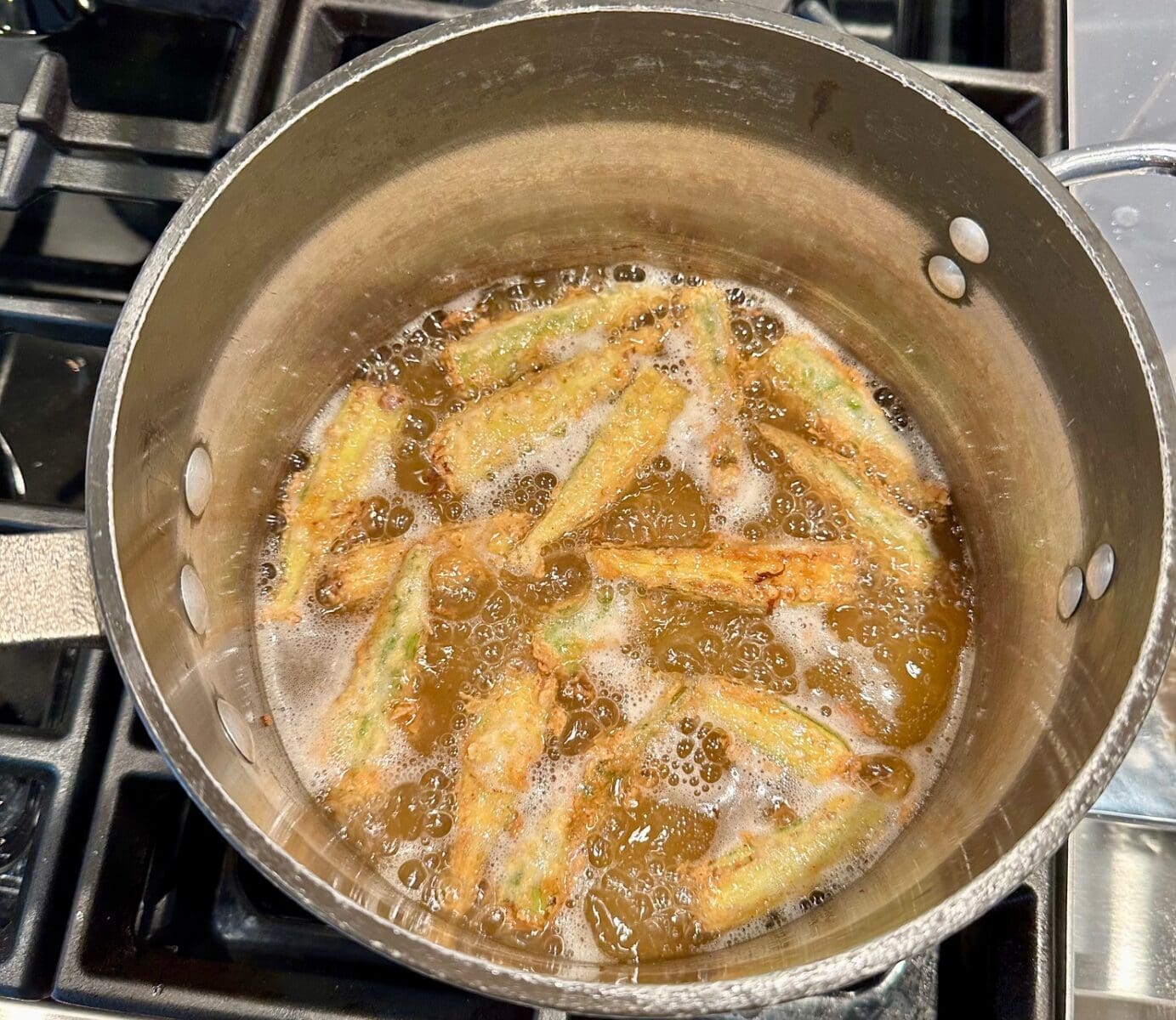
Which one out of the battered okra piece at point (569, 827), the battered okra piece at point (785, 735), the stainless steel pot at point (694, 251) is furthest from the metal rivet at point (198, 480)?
the battered okra piece at point (785, 735)

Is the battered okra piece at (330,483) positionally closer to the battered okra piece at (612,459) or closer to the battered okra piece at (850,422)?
the battered okra piece at (612,459)

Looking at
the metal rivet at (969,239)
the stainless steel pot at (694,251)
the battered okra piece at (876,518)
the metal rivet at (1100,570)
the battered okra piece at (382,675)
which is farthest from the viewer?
the battered okra piece at (876,518)

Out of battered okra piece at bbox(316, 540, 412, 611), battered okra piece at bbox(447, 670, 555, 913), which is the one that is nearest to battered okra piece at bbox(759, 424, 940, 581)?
battered okra piece at bbox(447, 670, 555, 913)

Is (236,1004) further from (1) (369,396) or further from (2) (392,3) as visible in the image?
(2) (392,3)

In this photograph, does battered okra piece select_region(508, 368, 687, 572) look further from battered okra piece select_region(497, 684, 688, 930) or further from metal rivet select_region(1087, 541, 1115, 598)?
metal rivet select_region(1087, 541, 1115, 598)

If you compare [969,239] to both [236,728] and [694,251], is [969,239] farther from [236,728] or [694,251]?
[236,728]

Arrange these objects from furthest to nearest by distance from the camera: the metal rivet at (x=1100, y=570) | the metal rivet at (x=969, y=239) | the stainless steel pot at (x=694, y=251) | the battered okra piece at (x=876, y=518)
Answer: the battered okra piece at (x=876, y=518) < the metal rivet at (x=969, y=239) < the metal rivet at (x=1100, y=570) < the stainless steel pot at (x=694, y=251)
